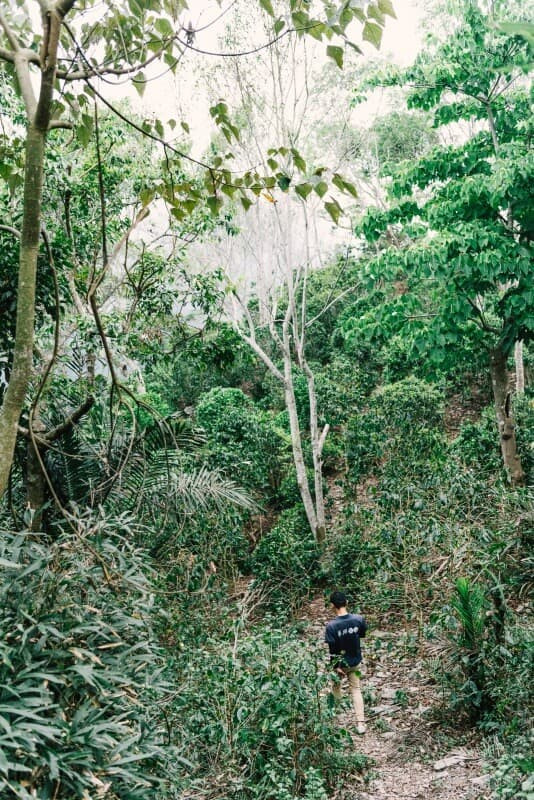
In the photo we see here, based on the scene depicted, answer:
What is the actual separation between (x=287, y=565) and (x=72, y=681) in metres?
6.25

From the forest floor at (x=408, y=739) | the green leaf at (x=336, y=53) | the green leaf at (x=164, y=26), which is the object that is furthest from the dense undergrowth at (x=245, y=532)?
the green leaf at (x=336, y=53)

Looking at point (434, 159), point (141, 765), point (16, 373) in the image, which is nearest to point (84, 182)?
point (434, 159)

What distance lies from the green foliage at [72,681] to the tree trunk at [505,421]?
559cm

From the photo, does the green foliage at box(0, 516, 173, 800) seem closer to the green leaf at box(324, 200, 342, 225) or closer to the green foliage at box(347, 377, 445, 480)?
the green leaf at box(324, 200, 342, 225)

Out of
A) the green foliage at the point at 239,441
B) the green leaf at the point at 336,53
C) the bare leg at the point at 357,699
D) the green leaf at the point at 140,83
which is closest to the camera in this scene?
the green leaf at the point at 336,53

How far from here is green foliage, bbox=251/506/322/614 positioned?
821cm

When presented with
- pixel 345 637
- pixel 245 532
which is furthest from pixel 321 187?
pixel 245 532

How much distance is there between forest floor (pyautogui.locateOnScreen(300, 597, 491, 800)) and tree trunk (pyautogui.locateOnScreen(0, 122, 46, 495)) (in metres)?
3.36

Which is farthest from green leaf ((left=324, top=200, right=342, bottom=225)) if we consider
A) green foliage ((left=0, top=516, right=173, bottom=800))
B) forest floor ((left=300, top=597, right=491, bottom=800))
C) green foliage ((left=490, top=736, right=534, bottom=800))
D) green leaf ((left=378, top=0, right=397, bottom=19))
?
forest floor ((left=300, top=597, right=491, bottom=800))

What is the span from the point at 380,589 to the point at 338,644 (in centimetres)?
212

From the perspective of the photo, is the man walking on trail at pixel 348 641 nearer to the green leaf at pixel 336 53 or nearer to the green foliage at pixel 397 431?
the green foliage at pixel 397 431

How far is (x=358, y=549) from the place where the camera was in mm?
8141

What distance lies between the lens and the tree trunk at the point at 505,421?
733 centimetres

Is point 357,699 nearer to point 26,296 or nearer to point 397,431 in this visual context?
point 26,296
